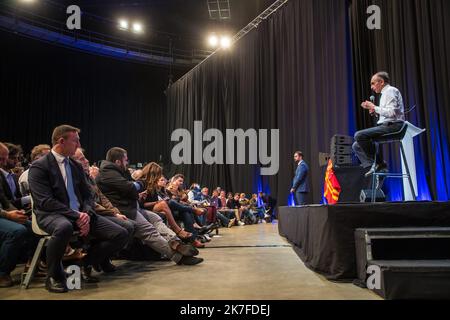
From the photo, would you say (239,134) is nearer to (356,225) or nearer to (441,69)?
(441,69)

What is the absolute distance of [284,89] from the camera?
9.05 meters

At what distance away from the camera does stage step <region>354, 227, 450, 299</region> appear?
1.91m

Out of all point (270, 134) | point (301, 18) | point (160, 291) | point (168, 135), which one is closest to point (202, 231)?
point (160, 291)

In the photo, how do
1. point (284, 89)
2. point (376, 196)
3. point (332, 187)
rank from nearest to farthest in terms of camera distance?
point (376, 196) < point (332, 187) < point (284, 89)

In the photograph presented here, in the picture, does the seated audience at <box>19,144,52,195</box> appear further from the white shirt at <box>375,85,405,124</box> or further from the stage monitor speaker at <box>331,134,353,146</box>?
the stage monitor speaker at <box>331,134,353,146</box>

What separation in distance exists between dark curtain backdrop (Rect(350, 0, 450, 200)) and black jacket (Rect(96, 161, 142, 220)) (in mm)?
4072

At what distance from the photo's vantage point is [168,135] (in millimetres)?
14516

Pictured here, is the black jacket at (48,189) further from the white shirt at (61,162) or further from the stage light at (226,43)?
the stage light at (226,43)

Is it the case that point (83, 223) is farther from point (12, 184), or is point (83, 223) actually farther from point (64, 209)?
point (12, 184)

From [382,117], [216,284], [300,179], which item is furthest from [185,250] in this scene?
[300,179]

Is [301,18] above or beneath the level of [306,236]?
above

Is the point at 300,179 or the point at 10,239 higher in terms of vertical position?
the point at 300,179

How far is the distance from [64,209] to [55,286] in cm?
48
